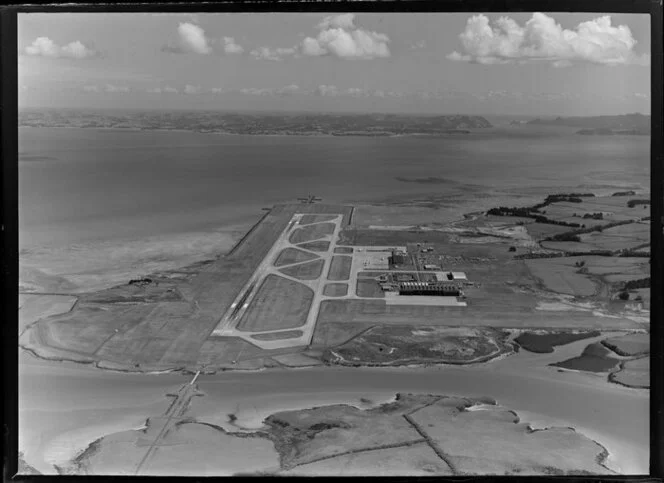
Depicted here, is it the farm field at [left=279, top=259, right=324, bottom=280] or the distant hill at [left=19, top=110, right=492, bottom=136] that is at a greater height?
the distant hill at [left=19, top=110, right=492, bottom=136]

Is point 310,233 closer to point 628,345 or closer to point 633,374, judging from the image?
point 628,345

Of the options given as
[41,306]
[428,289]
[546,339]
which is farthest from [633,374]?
[41,306]

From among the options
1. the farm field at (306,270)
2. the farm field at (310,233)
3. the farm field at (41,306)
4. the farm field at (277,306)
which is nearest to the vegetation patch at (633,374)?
the farm field at (277,306)

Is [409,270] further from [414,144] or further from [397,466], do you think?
[397,466]

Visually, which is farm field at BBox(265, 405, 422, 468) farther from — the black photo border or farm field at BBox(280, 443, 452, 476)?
the black photo border

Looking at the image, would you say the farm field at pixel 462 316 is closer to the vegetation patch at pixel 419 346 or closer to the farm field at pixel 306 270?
the vegetation patch at pixel 419 346

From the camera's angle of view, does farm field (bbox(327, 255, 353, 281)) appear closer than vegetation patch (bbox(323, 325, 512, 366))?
No

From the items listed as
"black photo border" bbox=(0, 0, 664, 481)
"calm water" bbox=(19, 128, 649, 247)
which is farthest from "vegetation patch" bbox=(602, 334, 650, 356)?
"black photo border" bbox=(0, 0, 664, 481)
